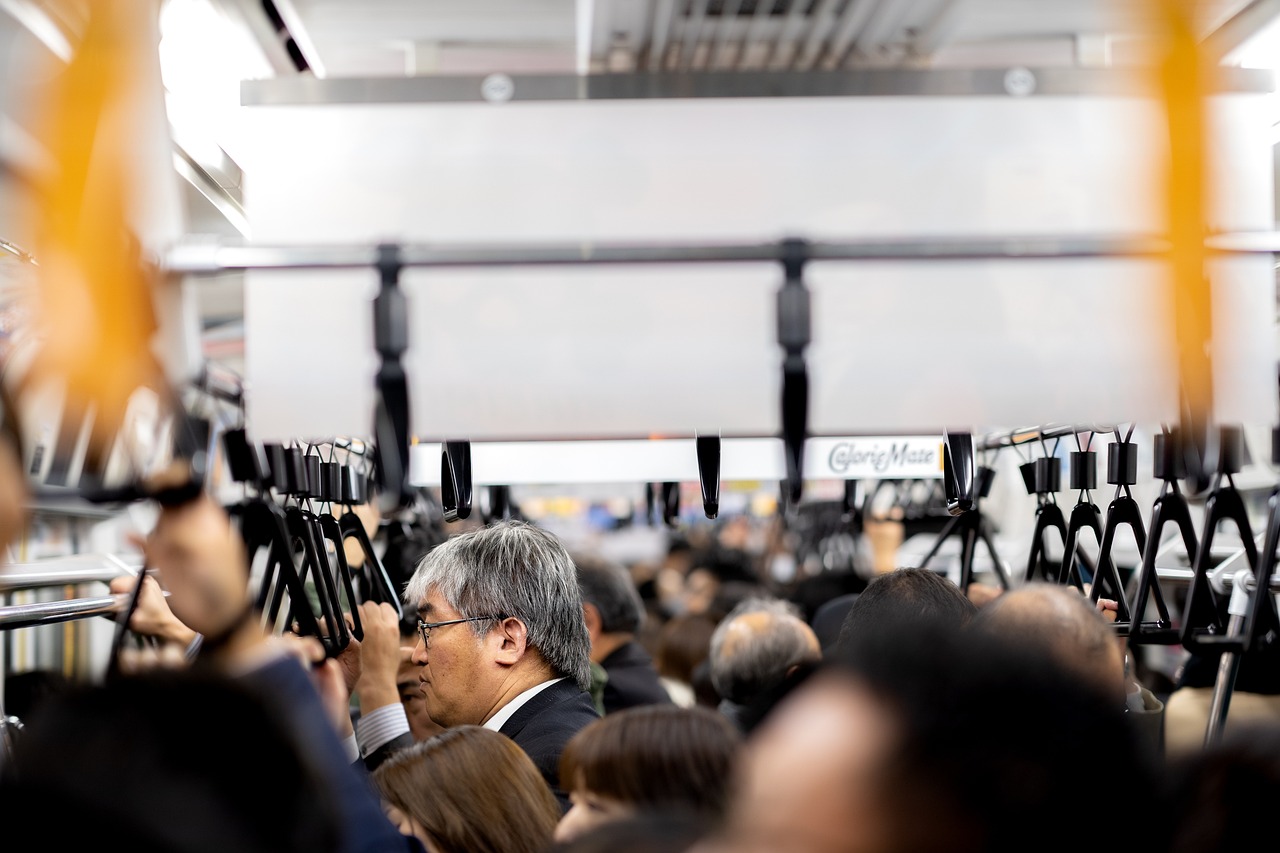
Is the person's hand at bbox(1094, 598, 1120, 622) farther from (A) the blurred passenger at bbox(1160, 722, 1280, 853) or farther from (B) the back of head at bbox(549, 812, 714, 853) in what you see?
(B) the back of head at bbox(549, 812, 714, 853)

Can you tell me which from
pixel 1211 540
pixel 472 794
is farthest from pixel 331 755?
pixel 1211 540

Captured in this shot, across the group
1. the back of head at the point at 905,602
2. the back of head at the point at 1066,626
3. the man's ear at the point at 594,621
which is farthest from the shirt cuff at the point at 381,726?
the man's ear at the point at 594,621

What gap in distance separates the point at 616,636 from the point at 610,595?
0.54 ft

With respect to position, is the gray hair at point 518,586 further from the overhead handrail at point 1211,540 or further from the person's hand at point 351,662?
the overhead handrail at point 1211,540

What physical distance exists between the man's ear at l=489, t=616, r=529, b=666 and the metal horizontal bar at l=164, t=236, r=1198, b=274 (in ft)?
4.50

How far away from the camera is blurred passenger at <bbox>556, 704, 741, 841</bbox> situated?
1.70m

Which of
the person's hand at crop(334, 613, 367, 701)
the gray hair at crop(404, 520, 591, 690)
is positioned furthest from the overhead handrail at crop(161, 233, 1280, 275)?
the person's hand at crop(334, 613, 367, 701)

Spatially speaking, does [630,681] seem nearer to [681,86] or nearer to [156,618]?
[156,618]

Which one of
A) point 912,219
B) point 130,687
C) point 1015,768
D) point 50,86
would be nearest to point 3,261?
point 50,86

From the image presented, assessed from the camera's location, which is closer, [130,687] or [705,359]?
[130,687]

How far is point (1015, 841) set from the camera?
946 mm

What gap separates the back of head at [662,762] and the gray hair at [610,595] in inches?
108

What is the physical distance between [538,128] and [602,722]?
932 mm

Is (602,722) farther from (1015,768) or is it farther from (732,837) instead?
(1015,768)
